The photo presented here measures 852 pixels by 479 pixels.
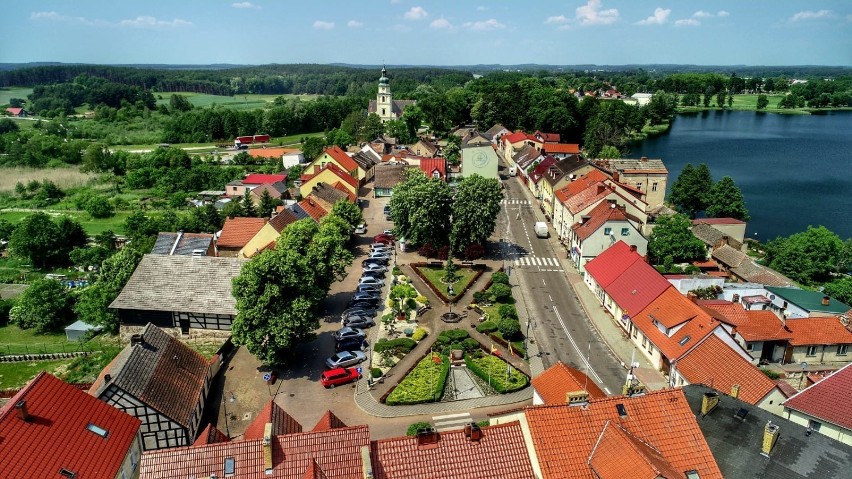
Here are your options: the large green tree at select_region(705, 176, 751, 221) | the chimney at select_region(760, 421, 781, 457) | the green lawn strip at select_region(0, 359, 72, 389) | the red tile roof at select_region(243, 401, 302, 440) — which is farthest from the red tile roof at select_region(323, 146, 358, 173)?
the chimney at select_region(760, 421, 781, 457)

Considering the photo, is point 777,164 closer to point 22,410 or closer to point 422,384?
point 422,384

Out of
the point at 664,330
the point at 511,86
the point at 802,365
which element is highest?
the point at 511,86

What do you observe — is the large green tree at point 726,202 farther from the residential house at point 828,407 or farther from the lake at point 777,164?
the residential house at point 828,407

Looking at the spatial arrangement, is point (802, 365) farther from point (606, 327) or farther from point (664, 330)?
point (606, 327)

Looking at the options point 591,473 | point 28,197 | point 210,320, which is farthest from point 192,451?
point 28,197

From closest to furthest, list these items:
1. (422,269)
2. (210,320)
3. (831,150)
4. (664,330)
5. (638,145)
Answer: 1. (664,330)
2. (210,320)
3. (422,269)
4. (831,150)
5. (638,145)

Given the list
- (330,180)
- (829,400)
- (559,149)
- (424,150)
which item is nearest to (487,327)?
(829,400)

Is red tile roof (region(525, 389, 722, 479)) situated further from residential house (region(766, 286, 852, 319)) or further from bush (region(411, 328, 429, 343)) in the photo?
residential house (region(766, 286, 852, 319))

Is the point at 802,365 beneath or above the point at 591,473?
beneath
